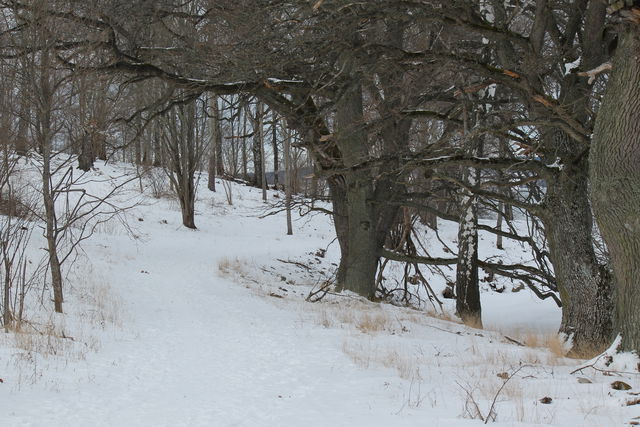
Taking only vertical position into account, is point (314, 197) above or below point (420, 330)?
above

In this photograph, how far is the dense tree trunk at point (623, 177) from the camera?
5.09m

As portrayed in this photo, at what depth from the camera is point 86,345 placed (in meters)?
6.28

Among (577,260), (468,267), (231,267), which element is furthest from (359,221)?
(577,260)

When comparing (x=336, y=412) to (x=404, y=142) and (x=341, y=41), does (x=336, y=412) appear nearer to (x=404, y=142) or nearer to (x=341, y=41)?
(x=341, y=41)

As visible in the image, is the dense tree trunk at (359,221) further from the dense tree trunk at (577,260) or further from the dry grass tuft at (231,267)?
the dense tree trunk at (577,260)

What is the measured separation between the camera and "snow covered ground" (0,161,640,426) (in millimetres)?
3998

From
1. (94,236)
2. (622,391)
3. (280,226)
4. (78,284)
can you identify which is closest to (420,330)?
(622,391)

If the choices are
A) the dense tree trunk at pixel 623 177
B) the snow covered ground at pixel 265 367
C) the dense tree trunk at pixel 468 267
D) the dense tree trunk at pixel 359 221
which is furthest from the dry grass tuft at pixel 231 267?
the dense tree trunk at pixel 623 177

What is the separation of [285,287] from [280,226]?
529 inches

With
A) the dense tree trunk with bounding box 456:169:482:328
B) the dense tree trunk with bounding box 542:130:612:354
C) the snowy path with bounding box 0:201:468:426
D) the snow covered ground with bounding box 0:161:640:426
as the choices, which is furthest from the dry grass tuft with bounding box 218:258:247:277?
the dense tree trunk with bounding box 542:130:612:354

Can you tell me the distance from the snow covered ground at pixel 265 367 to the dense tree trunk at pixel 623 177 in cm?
60

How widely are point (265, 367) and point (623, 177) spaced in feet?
13.1

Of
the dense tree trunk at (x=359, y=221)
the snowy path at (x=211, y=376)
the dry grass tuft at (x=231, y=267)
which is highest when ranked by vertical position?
the dense tree trunk at (x=359, y=221)

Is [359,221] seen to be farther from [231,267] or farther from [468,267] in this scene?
[231,267]
